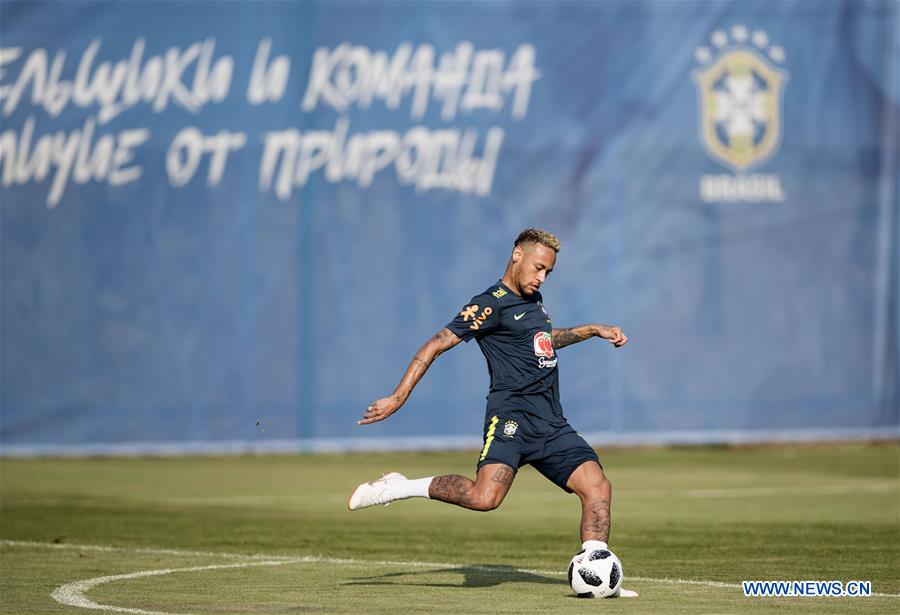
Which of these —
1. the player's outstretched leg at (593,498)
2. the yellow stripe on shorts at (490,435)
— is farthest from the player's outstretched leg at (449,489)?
the player's outstretched leg at (593,498)

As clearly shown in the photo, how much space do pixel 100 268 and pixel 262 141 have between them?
9.76 feet

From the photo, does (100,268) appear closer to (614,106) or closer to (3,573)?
(614,106)

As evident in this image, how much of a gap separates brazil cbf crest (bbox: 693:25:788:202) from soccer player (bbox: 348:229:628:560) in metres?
16.2

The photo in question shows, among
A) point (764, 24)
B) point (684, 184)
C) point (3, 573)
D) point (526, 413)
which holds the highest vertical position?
point (764, 24)

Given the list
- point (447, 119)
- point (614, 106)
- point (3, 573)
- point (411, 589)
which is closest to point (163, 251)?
point (447, 119)

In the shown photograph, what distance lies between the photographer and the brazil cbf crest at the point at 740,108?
88.4 ft

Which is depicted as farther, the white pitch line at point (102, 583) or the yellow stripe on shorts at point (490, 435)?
the yellow stripe on shorts at point (490, 435)

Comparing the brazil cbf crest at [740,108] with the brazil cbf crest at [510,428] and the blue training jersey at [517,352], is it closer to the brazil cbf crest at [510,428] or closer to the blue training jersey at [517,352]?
the blue training jersey at [517,352]

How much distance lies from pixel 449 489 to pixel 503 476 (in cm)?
34

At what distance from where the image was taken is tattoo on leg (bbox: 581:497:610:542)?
10.6 meters

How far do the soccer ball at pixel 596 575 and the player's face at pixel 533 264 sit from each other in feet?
5.72

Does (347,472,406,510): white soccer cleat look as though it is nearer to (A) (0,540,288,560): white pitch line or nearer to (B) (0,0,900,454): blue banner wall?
(A) (0,540,288,560): white pitch line

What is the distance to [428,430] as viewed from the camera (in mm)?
25719

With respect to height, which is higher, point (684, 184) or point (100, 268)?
point (684, 184)
